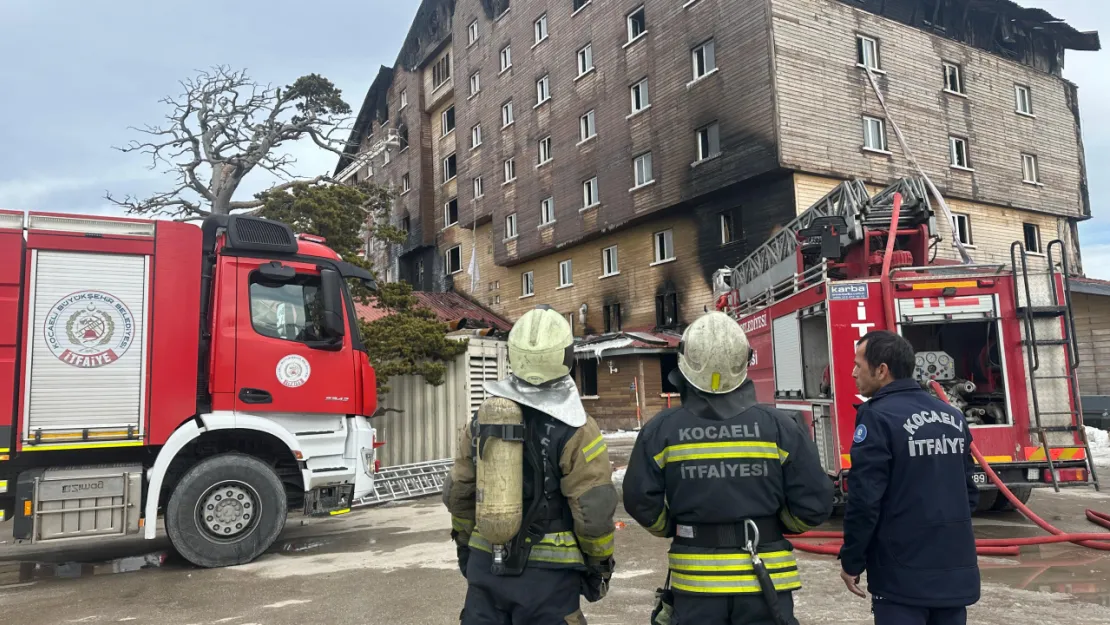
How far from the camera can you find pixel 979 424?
7105 millimetres

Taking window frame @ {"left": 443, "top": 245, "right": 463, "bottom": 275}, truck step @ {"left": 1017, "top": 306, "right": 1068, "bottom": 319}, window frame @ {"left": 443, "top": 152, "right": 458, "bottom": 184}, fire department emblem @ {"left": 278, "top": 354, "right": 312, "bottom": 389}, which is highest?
Result: window frame @ {"left": 443, "top": 152, "right": 458, "bottom": 184}

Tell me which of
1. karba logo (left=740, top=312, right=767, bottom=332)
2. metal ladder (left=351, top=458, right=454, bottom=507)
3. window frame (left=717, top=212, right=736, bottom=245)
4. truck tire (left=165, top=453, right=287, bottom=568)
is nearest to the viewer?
truck tire (left=165, top=453, right=287, bottom=568)

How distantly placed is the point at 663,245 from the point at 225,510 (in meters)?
18.2

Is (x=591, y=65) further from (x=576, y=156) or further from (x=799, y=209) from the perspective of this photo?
(x=799, y=209)

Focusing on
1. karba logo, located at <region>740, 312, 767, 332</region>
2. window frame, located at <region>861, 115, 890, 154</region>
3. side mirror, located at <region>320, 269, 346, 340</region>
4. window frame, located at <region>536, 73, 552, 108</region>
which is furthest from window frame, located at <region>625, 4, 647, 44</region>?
side mirror, located at <region>320, 269, 346, 340</region>

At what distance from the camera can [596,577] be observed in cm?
286

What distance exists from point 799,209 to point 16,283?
1683cm

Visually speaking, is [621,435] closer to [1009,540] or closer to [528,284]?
[528,284]

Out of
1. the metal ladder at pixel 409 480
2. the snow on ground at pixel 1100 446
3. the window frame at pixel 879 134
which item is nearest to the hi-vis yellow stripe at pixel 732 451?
the metal ladder at pixel 409 480

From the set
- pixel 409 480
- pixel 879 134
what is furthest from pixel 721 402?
pixel 879 134

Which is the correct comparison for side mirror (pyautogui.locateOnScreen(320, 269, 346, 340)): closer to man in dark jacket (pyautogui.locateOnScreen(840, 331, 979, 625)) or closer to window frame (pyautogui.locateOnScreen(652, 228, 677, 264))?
man in dark jacket (pyautogui.locateOnScreen(840, 331, 979, 625))

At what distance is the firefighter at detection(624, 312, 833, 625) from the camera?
2.51 metres

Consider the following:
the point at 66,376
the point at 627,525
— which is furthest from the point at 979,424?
the point at 66,376

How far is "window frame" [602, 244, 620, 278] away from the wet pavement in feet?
56.4
